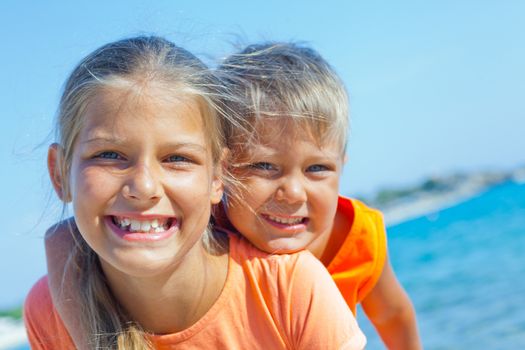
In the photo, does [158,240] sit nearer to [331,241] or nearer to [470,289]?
[331,241]

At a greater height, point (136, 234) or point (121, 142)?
point (121, 142)

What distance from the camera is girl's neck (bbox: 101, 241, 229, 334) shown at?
106 inches

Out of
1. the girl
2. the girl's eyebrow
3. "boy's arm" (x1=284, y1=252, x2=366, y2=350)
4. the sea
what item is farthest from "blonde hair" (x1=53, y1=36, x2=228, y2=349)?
the sea

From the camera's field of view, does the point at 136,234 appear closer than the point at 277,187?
Yes

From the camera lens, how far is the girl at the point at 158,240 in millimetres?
2371

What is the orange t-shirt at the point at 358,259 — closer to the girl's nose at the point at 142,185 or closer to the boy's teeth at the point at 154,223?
the boy's teeth at the point at 154,223

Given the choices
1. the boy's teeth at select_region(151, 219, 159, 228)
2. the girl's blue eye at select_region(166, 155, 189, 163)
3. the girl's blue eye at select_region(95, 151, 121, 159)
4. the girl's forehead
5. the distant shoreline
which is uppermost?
the girl's forehead

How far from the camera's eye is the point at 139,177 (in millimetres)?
2314

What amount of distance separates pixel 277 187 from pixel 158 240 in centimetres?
59

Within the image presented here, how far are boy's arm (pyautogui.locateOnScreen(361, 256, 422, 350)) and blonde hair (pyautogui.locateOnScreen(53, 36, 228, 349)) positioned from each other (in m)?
1.24

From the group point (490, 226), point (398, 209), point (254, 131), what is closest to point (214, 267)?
point (254, 131)

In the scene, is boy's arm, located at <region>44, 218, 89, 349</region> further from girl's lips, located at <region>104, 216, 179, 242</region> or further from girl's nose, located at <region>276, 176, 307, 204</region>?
girl's nose, located at <region>276, 176, 307, 204</region>

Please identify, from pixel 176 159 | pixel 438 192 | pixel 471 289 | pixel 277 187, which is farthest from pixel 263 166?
pixel 438 192

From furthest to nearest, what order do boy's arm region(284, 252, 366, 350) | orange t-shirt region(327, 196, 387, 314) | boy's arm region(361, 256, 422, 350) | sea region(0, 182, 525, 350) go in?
1. sea region(0, 182, 525, 350)
2. boy's arm region(361, 256, 422, 350)
3. orange t-shirt region(327, 196, 387, 314)
4. boy's arm region(284, 252, 366, 350)
